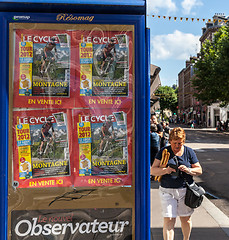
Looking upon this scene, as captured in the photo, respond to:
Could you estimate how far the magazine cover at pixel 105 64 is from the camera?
258 cm

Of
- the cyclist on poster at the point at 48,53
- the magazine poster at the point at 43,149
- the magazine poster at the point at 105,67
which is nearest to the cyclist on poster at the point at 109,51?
the magazine poster at the point at 105,67

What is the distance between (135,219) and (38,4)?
2039 millimetres

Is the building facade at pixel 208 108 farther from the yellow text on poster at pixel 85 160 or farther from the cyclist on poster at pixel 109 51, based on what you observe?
the yellow text on poster at pixel 85 160

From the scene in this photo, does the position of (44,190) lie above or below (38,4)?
below

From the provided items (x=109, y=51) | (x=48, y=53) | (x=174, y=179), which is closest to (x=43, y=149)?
(x=48, y=53)

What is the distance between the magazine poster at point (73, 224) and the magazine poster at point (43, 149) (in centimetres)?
26

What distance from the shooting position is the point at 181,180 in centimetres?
366

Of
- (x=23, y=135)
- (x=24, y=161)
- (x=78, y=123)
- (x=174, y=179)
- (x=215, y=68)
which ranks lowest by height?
(x=174, y=179)

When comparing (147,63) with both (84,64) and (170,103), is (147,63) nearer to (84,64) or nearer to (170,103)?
(84,64)

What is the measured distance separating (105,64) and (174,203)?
2.02 meters

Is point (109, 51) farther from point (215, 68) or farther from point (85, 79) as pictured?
point (215, 68)

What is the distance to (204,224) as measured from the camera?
5027 millimetres

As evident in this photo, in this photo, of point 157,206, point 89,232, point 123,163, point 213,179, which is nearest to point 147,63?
point 123,163

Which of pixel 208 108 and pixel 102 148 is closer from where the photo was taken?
pixel 102 148
